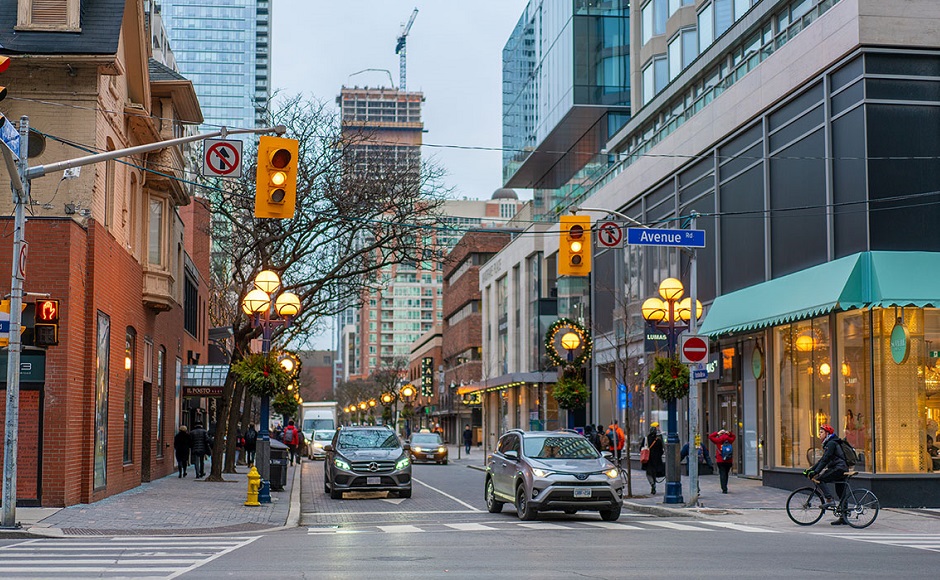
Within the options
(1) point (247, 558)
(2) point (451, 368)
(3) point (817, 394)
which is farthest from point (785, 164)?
(2) point (451, 368)

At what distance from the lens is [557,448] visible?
21.7 meters

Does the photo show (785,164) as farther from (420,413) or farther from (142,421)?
(420,413)

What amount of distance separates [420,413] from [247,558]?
323 ft

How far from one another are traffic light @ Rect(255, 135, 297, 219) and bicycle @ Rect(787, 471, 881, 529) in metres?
10.0

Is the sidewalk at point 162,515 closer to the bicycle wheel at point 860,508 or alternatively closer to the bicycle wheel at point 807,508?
the bicycle wheel at point 807,508

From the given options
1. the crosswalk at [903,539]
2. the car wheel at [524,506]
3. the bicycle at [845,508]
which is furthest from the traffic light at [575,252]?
the crosswalk at [903,539]

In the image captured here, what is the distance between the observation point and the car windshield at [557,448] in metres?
21.4

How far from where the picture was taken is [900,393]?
935 inches

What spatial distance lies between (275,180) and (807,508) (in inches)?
411

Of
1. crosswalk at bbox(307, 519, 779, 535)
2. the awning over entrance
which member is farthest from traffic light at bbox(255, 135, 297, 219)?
the awning over entrance

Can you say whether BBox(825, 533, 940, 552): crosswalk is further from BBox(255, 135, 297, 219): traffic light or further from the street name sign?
BBox(255, 135, 297, 219): traffic light

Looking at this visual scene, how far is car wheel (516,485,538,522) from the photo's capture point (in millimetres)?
20797

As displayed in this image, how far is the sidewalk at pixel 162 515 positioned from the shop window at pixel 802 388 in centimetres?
1201

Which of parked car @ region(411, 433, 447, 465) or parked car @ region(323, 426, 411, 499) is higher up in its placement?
parked car @ region(323, 426, 411, 499)
